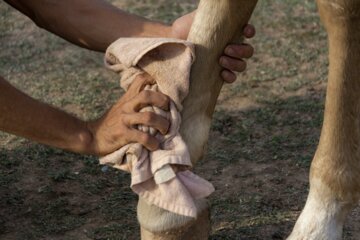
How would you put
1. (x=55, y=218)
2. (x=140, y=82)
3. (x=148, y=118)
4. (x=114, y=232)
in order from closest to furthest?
1. (x=148, y=118)
2. (x=140, y=82)
3. (x=114, y=232)
4. (x=55, y=218)

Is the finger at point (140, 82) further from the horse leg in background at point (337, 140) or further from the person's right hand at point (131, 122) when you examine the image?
the horse leg in background at point (337, 140)

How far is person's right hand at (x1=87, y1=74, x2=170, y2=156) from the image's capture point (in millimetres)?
2375

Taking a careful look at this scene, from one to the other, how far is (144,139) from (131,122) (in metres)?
0.06

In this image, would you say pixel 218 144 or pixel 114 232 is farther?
pixel 218 144

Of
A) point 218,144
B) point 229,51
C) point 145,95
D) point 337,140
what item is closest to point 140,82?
point 145,95

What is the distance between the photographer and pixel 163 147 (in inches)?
95.0

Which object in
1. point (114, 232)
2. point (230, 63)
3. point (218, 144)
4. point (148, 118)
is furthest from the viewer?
point (218, 144)

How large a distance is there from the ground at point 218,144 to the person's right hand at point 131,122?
55cm

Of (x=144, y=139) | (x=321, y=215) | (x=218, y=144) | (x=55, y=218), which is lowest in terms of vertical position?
(x=55, y=218)

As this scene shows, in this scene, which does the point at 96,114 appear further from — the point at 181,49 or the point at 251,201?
the point at 181,49

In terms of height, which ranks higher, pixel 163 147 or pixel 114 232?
pixel 163 147

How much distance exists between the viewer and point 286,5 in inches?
189

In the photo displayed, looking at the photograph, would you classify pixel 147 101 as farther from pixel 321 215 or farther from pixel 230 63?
pixel 321 215

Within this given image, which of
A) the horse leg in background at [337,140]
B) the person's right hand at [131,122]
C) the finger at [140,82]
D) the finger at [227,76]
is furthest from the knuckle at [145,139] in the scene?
the horse leg in background at [337,140]
